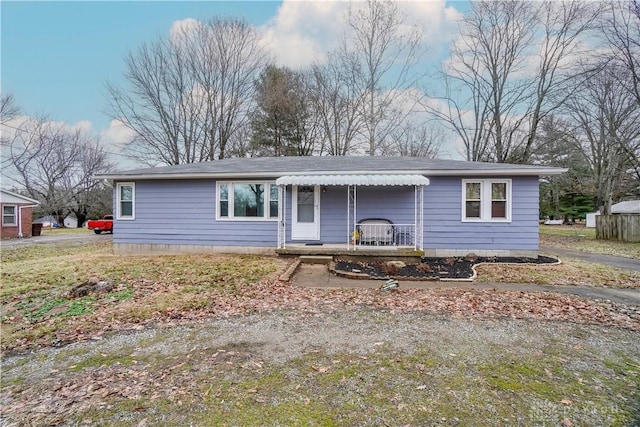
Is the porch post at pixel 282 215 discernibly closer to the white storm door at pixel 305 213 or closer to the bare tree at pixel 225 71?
the white storm door at pixel 305 213

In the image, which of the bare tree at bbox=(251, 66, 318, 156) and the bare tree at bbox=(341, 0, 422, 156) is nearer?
the bare tree at bbox=(341, 0, 422, 156)

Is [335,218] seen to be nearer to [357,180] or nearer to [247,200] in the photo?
[357,180]

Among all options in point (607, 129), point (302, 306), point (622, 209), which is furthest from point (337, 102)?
point (622, 209)

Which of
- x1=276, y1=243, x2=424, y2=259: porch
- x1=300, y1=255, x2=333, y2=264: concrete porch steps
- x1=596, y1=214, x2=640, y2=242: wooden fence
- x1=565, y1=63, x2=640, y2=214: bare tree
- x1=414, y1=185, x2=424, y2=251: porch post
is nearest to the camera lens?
x1=300, y1=255, x2=333, y2=264: concrete porch steps

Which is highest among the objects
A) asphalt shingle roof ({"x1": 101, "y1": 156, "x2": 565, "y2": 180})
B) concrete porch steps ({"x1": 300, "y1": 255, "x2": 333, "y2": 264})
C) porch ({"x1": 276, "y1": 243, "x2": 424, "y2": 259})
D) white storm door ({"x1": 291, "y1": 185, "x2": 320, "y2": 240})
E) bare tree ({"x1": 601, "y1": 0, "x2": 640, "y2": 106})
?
bare tree ({"x1": 601, "y1": 0, "x2": 640, "y2": 106})

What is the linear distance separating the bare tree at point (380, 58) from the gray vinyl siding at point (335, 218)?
46.9 ft

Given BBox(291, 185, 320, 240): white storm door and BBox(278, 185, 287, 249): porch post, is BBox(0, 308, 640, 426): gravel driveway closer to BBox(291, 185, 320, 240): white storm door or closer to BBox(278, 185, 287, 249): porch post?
BBox(278, 185, 287, 249): porch post

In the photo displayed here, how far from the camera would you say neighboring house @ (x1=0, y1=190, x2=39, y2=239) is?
72.3 feet

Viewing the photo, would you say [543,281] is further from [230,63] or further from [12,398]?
[230,63]

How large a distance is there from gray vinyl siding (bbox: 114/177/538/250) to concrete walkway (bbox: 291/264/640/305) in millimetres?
3554

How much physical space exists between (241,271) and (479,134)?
77.4ft

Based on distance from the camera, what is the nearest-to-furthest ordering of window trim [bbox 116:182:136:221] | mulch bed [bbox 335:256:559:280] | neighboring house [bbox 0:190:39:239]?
mulch bed [bbox 335:256:559:280]
window trim [bbox 116:182:136:221]
neighboring house [bbox 0:190:39:239]

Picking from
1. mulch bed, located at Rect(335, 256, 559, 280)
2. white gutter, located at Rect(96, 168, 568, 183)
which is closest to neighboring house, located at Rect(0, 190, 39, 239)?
white gutter, located at Rect(96, 168, 568, 183)

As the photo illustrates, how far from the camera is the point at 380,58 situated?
24.3 metres
